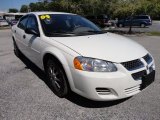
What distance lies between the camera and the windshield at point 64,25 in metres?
4.58

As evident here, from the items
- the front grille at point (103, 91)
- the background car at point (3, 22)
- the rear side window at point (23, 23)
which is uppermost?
the rear side window at point (23, 23)

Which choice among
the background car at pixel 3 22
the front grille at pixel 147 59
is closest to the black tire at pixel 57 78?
the front grille at pixel 147 59

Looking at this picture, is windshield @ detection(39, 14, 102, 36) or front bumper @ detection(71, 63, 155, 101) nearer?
front bumper @ detection(71, 63, 155, 101)

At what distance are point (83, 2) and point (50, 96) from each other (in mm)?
19436

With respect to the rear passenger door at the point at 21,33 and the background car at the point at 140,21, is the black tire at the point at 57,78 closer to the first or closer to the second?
the rear passenger door at the point at 21,33

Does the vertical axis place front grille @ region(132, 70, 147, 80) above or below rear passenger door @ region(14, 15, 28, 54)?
below

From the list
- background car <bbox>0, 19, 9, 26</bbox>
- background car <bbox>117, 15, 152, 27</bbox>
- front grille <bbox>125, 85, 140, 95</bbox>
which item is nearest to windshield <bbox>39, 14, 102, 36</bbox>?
front grille <bbox>125, 85, 140, 95</bbox>

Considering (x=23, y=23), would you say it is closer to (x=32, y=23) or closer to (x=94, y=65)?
(x=32, y=23)

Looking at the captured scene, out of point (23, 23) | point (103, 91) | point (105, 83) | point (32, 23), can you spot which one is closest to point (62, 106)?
point (103, 91)

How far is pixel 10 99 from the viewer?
4.14 metres

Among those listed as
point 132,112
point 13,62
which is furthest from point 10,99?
point 13,62

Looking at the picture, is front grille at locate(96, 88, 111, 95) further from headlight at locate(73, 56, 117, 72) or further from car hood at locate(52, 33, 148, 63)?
car hood at locate(52, 33, 148, 63)

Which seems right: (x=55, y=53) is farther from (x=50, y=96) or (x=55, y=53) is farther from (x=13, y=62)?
(x=13, y=62)

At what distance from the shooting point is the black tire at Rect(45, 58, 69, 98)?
387cm
